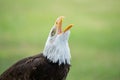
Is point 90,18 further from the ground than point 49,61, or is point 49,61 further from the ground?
point 49,61

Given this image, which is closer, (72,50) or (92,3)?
(72,50)

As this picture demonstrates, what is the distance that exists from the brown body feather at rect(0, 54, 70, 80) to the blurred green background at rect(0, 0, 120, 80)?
2.04 metres

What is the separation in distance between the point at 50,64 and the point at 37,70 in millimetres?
118

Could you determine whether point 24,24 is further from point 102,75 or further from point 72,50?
point 102,75

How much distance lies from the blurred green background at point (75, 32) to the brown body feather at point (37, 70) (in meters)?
2.04

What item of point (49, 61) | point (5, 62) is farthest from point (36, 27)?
point (49, 61)

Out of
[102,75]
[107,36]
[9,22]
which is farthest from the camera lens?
[9,22]

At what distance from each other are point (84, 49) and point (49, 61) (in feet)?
10.2

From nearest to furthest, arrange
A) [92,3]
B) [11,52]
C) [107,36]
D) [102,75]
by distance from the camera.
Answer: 1. [102,75]
2. [11,52]
3. [107,36]
4. [92,3]

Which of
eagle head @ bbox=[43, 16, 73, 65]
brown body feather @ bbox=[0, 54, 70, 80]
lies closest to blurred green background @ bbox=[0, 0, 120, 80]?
brown body feather @ bbox=[0, 54, 70, 80]

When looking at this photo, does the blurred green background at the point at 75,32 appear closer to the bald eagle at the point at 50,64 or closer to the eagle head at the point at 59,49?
the bald eagle at the point at 50,64

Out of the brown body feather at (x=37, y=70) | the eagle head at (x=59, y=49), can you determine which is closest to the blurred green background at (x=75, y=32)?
the brown body feather at (x=37, y=70)

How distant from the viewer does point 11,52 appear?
768 cm

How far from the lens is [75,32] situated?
8.59 meters
